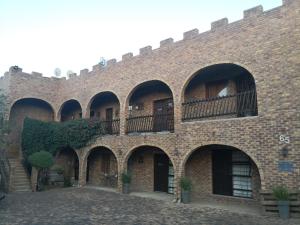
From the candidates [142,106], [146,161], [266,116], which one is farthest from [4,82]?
[266,116]

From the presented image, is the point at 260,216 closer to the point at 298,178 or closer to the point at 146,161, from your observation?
the point at 298,178

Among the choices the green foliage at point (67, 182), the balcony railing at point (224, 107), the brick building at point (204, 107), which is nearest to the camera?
the brick building at point (204, 107)

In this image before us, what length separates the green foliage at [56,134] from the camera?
15898mm

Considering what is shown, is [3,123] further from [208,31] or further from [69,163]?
[208,31]

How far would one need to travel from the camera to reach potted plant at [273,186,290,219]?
8336 mm

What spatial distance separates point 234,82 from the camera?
40.6 feet

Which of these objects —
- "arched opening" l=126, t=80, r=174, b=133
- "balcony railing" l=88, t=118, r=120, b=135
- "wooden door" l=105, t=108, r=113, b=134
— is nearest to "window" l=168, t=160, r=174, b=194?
"arched opening" l=126, t=80, r=174, b=133

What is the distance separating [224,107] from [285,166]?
4.11m

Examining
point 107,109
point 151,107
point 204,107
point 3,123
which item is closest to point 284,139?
point 204,107

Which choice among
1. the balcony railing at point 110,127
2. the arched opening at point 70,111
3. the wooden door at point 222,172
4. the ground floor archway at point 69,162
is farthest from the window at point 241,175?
the arched opening at point 70,111

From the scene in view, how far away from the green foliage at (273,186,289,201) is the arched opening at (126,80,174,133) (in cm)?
586

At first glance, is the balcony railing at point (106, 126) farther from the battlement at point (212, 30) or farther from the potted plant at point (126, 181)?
the battlement at point (212, 30)

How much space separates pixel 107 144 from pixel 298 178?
981 cm

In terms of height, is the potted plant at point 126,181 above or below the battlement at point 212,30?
below
